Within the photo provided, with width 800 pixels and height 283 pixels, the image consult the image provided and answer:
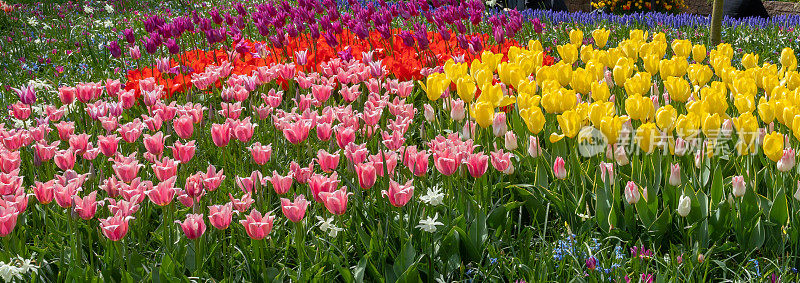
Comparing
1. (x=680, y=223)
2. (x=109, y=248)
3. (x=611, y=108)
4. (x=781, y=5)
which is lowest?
(x=781, y=5)

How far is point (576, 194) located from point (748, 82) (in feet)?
3.07

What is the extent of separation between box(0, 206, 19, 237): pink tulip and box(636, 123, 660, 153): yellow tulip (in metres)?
1.95

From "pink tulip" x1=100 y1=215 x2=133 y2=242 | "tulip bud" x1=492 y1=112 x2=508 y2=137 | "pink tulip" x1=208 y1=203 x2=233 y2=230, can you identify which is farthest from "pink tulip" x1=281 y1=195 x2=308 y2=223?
"tulip bud" x1=492 y1=112 x2=508 y2=137

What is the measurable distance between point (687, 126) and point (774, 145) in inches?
10.7

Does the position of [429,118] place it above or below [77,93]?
below

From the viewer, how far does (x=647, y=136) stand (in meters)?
2.61

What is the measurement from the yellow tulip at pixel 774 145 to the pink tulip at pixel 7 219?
2.23 metres

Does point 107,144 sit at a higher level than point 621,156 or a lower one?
higher

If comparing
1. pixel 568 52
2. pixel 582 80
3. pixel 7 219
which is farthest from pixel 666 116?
pixel 7 219

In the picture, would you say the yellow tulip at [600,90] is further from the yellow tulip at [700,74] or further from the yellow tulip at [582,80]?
the yellow tulip at [700,74]

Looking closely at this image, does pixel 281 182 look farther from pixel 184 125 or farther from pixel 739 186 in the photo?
pixel 739 186

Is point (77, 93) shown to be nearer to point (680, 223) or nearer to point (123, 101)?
point (123, 101)

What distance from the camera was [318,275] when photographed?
217 cm

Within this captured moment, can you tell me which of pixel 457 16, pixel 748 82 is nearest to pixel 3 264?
pixel 748 82
